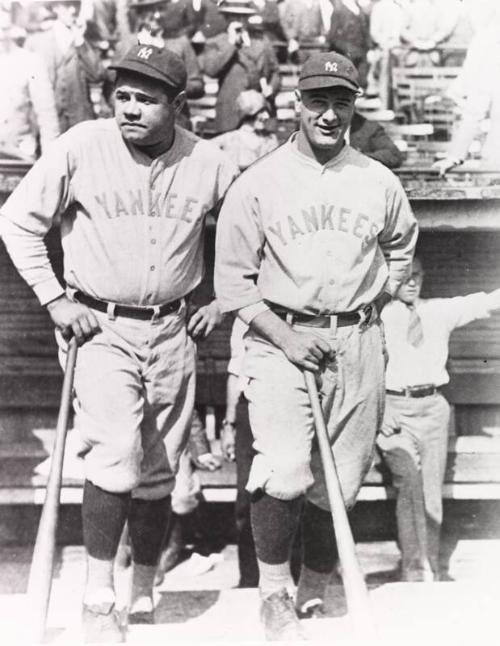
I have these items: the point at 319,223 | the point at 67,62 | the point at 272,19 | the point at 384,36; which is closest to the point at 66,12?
the point at 67,62

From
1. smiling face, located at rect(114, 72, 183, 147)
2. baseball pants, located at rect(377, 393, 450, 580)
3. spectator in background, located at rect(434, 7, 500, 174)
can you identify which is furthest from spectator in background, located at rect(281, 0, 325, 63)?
smiling face, located at rect(114, 72, 183, 147)

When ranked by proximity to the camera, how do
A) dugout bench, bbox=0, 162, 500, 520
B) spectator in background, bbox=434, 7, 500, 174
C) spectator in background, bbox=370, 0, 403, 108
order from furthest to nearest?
spectator in background, bbox=370, 0, 403, 108 < spectator in background, bbox=434, 7, 500, 174 < dugout bench, bbox=0, 162, 500, 520

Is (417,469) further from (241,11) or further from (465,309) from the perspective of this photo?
(241,11)

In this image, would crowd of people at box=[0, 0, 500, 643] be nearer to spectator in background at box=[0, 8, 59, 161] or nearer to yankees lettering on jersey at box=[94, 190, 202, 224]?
yankees lettering on jersey at box=[94, 190, 202, 224]

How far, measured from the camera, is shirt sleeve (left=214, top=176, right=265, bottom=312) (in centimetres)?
294

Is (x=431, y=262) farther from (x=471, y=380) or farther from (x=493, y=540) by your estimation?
(x=493, y=540)

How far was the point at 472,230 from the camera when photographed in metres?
4.59

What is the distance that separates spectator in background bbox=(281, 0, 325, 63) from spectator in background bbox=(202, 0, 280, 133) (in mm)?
557

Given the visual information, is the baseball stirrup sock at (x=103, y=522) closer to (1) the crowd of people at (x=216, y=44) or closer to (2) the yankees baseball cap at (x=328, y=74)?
(2) the yankees baseball cap at (x=328, y=74)

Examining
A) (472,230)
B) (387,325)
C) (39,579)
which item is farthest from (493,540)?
(39,579)

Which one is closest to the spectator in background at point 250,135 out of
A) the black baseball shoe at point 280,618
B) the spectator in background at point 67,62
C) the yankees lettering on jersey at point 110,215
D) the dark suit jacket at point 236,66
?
the dark suit jacket at point 236,66

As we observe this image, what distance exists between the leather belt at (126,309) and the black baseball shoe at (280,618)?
0.98 meters

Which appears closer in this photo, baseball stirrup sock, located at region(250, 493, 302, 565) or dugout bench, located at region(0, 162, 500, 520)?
baseball stirrup sock, located at region(250, 493, 302, 565)

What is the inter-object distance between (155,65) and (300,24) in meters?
5.28
